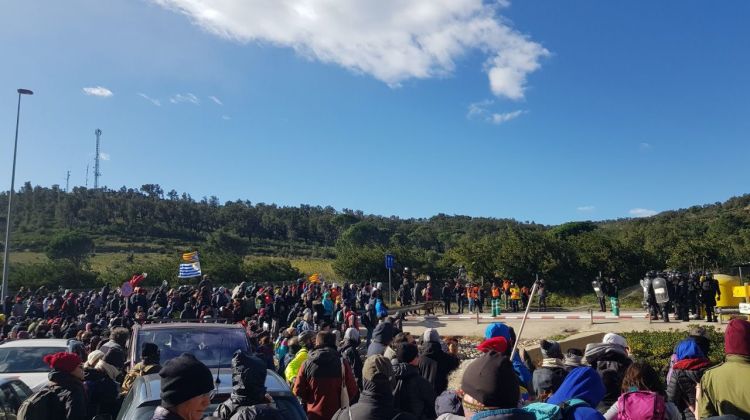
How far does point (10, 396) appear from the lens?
6.05 metres

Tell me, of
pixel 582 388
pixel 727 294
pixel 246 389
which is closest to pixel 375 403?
pixel 246 389

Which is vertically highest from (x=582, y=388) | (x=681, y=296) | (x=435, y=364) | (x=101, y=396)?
(x=582, y=388)

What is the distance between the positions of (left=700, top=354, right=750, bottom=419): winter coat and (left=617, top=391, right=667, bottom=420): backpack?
0.37 meters

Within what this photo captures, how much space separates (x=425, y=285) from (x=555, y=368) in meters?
23.7

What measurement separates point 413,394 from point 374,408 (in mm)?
1306

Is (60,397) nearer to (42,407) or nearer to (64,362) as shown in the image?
(42,407)

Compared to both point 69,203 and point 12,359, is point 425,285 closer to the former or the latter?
point 12,359

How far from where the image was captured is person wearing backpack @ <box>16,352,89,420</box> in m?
4.40

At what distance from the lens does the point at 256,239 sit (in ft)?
300

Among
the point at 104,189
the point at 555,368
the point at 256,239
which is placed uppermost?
the point at 104,189

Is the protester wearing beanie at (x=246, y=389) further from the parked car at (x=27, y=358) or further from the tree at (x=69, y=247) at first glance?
the tree at (x=69, y=247)

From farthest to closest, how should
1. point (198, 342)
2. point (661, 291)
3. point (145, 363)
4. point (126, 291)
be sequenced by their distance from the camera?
point (126, 291) < point (661, 291) < point (198, 342) < point (145, 363)

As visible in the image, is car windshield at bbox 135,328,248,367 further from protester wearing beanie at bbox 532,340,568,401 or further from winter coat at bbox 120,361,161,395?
protester wearing beanie at bbox 532,340,568,401

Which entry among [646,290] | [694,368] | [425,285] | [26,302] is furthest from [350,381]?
[425,285]
